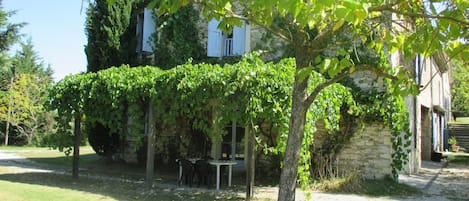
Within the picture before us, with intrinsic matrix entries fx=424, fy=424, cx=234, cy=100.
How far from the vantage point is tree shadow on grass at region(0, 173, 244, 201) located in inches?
342

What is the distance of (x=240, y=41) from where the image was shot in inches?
531

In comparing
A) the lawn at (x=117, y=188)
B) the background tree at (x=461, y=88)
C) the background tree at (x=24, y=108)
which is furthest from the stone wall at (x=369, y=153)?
the background tree at (x=24, y=108)

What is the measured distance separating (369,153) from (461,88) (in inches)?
802

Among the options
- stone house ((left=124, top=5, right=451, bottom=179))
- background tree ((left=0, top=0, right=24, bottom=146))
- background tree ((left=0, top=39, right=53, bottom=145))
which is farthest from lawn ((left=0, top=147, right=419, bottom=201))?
background tree ((left=0, top=39, right=53, bottom=145))

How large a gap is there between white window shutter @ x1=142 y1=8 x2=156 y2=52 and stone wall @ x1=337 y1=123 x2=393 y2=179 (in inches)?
293

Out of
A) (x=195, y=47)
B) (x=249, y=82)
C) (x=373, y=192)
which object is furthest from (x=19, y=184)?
(x=373, y=192)

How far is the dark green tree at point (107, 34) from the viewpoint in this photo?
14.6m

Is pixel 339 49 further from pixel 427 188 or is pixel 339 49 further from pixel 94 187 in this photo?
pixel 427 188

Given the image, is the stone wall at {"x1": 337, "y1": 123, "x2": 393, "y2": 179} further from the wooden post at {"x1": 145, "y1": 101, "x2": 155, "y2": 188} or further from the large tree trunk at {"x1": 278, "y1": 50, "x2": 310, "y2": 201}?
the large tree trunk at {"x1": 278, "y1": 50, "x2": 310, "y2": 201}

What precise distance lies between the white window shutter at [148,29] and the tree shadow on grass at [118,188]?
5.22m

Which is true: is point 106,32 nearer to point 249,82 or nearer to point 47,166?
point 47,166

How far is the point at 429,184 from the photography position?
1120cm

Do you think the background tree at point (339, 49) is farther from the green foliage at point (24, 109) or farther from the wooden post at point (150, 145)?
the green foliage at point (24, 109)

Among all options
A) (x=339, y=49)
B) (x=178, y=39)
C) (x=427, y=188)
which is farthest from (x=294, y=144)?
(x=178, y=39)
